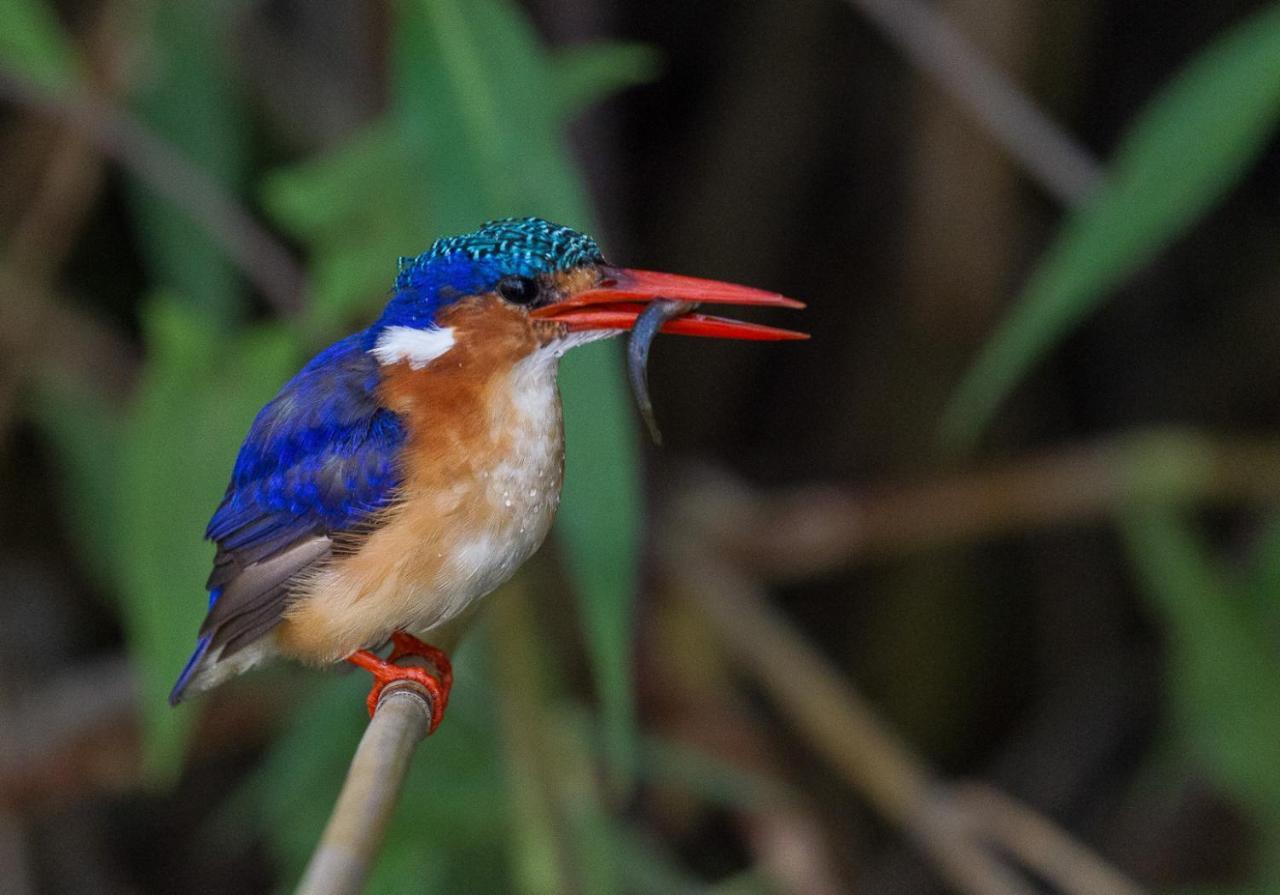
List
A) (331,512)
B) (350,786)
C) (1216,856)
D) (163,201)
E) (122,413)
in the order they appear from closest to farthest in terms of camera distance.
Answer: (350,786)
(331,512)
(163,201)
(122,413)
(1216,856)

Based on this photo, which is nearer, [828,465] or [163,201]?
[163,201]

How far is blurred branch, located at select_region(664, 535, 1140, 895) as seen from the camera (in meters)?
2.51

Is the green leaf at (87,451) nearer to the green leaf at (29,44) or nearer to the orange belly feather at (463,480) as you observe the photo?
the green leaf at (29,44)

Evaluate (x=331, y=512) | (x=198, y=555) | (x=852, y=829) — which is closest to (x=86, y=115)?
(x=198, y=555)

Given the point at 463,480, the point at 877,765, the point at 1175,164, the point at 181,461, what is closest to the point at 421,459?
the point at 463,480

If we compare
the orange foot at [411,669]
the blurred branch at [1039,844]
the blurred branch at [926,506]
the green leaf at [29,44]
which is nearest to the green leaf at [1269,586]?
the blurred branch at [926,506]

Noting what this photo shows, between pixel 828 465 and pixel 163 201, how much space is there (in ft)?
6.37

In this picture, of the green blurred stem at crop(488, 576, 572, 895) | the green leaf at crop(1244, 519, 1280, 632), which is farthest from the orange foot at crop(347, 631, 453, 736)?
the green leaf at crop(1244, 519, 1280, 632)

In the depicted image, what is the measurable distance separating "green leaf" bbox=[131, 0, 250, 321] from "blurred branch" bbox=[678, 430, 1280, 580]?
1096mm

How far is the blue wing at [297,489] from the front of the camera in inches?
63.7

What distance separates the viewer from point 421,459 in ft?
5.12

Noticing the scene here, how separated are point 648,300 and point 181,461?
957 mm

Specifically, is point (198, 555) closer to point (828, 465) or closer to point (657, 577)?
point (657, 577)

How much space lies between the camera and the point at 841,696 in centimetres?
306
